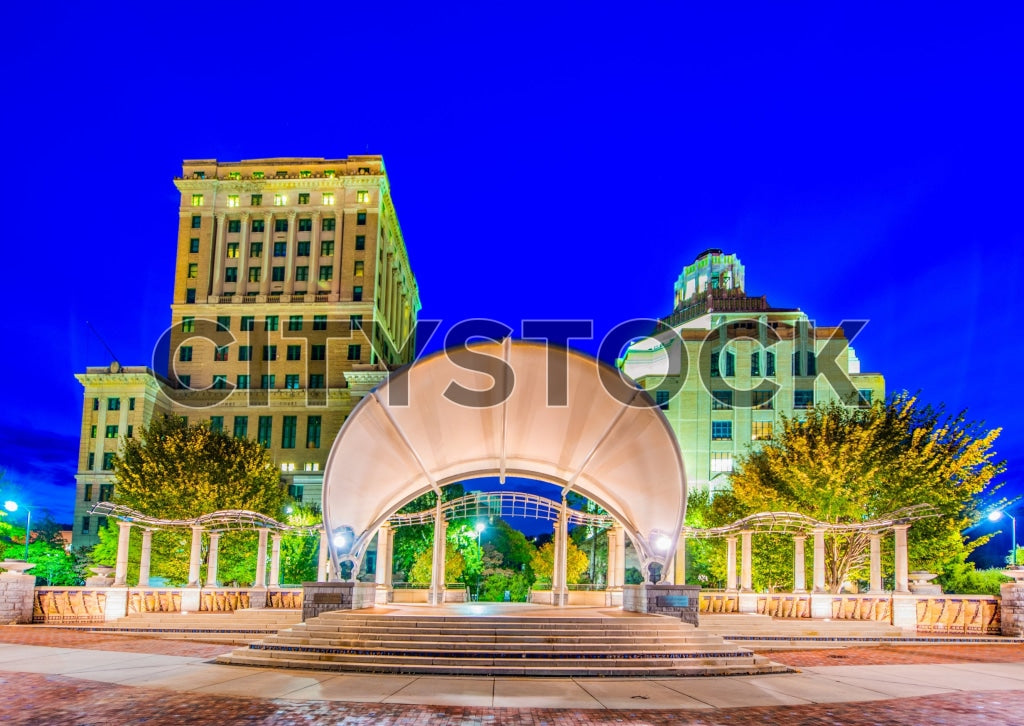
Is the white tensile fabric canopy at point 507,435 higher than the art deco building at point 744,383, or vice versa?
the art deco building at point 744,383

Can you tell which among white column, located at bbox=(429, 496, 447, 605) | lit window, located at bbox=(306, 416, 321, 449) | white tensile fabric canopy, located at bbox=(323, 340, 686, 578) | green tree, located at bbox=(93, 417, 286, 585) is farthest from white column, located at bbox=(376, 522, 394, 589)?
lit window, located at bbox=(306, 416, 321, 449)

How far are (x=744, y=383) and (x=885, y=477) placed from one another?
1399 inches

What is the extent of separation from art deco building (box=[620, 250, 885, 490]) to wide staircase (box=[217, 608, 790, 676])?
1924 inches

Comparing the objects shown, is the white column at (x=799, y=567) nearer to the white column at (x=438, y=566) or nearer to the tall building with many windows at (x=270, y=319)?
the white column at (x=438, y=566)

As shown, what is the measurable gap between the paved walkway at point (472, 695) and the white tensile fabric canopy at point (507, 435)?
23.4 feet

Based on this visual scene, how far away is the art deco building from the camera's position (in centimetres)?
6675

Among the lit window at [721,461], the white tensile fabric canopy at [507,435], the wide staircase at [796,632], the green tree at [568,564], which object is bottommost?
the green tree at [568,564]

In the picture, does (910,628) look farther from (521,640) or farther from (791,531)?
(521,640)

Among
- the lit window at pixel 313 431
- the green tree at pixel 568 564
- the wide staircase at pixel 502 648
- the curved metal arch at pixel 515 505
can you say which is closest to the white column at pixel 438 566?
the curved metal arch at pixel 515 505

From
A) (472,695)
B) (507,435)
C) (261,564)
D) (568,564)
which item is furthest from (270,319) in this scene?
(472,695)

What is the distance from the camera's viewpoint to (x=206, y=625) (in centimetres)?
2420

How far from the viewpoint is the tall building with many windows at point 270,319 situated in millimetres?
77312

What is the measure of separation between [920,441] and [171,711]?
102 feet

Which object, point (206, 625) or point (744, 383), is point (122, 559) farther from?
point (744, 383)
